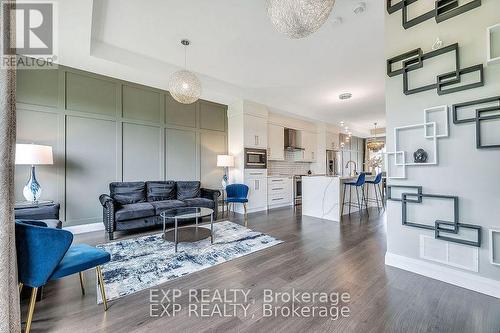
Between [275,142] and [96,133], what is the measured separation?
4.44 m

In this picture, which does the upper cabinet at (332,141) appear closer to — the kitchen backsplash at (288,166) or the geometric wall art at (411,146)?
the kitchen backsplash at (288,166)

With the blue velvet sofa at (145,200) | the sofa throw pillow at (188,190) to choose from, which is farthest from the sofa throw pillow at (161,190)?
the sofa throw pillow at (188,190)

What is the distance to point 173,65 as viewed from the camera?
4090mm

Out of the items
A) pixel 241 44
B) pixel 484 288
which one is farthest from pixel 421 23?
pixel 484 288

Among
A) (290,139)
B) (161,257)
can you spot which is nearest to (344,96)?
(290,139)

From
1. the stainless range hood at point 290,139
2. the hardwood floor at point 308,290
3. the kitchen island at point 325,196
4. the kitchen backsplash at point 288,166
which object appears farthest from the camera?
the stainless range hood at point 290,139

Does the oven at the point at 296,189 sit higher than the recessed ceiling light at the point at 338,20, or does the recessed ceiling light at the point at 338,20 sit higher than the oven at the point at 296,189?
the recessed ceiling light at the point at 338,20

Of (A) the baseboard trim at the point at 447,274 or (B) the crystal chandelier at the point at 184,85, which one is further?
(B) the crystal chandelier at the point at 184,85

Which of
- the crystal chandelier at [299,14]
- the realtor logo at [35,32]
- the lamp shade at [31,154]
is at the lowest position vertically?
the lamp shade at [31,154]

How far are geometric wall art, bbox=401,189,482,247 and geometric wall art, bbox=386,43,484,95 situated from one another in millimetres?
1068

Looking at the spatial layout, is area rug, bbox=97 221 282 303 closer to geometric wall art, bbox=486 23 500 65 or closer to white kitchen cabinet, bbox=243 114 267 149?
white kitchen cabinet, bbox=243 114 267 149

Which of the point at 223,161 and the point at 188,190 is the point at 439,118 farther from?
the point at 188,190

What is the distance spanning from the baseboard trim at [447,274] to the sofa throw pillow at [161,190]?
3966 mm

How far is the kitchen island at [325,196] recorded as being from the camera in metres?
4.50
